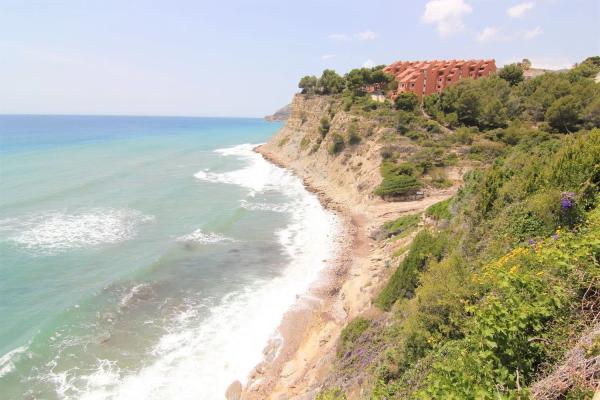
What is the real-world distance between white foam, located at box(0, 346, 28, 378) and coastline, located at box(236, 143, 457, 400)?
9998 millimetres

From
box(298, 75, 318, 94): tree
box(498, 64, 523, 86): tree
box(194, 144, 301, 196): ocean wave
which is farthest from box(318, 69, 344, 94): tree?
box(498, 64, 523, 86): tree

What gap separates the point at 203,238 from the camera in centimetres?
3070

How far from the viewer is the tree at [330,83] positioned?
7375cm

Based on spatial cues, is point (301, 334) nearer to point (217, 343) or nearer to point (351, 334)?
point (217, 343)

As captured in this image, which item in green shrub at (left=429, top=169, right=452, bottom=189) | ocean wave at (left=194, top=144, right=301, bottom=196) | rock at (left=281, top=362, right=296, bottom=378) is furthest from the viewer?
ocean wave at (left=194, top=144, right=301, bottom=196)

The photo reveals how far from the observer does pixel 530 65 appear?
8981cm

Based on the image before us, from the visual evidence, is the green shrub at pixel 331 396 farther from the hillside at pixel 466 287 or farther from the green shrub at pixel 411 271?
the green shrub at pixel 411 271

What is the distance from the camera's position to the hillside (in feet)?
19.5

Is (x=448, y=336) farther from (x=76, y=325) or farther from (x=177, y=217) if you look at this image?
(x=177, y=217)

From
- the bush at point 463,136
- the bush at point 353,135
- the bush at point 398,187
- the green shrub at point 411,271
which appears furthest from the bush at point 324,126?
the green shrub at point 411,271

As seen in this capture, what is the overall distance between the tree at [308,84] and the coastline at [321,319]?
56.0 m

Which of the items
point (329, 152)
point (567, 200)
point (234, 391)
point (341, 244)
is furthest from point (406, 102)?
point (234, 391)

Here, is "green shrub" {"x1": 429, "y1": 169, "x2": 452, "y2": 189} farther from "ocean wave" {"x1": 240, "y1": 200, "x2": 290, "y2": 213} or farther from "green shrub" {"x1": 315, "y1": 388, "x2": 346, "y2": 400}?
"green shrub" {"x1": 315, "y1": 388, "x2": 346, "y2": 400}

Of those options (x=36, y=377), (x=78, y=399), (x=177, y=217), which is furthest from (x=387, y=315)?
(x=177, y=217)
